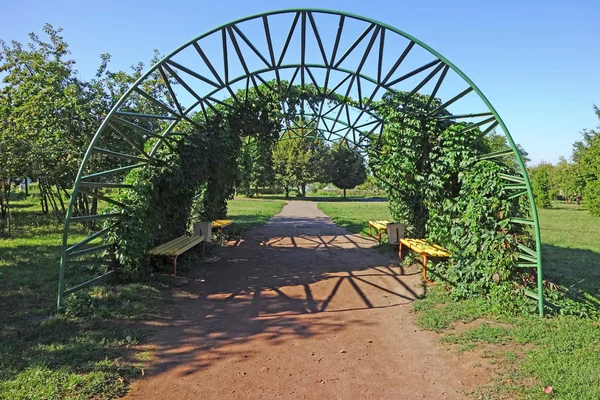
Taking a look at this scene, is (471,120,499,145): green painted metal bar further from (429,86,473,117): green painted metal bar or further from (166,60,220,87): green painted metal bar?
(166,60,220,87): green painted metal bar

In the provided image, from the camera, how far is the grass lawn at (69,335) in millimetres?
3324

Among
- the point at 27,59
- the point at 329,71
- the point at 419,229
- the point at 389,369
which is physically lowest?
the point at 389,369

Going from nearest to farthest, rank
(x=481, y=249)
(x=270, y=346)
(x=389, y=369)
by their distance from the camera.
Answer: (x=389, y=369) < (x=270, y=346) < (x=481, y=249)

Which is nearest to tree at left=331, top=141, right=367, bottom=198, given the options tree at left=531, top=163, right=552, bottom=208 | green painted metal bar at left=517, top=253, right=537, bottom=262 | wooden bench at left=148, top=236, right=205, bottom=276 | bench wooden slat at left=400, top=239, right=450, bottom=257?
tree at left=531, top=163, right=552, bottom=208

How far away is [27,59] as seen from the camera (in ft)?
39.2

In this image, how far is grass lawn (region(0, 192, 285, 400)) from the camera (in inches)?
131

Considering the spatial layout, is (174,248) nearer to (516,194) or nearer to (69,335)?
(69,335)

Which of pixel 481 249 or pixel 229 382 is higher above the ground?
pixel 481 249

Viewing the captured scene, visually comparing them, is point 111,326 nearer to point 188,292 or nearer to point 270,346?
point 188,292

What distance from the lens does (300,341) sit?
Result: 4469 mm

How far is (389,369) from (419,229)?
592 centimetres

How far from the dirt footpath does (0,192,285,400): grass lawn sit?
13.8 inches

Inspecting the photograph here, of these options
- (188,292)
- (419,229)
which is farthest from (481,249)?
(188,292)

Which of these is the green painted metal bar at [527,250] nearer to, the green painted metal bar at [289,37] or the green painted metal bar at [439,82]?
the green painted metal bar at [439,82]
